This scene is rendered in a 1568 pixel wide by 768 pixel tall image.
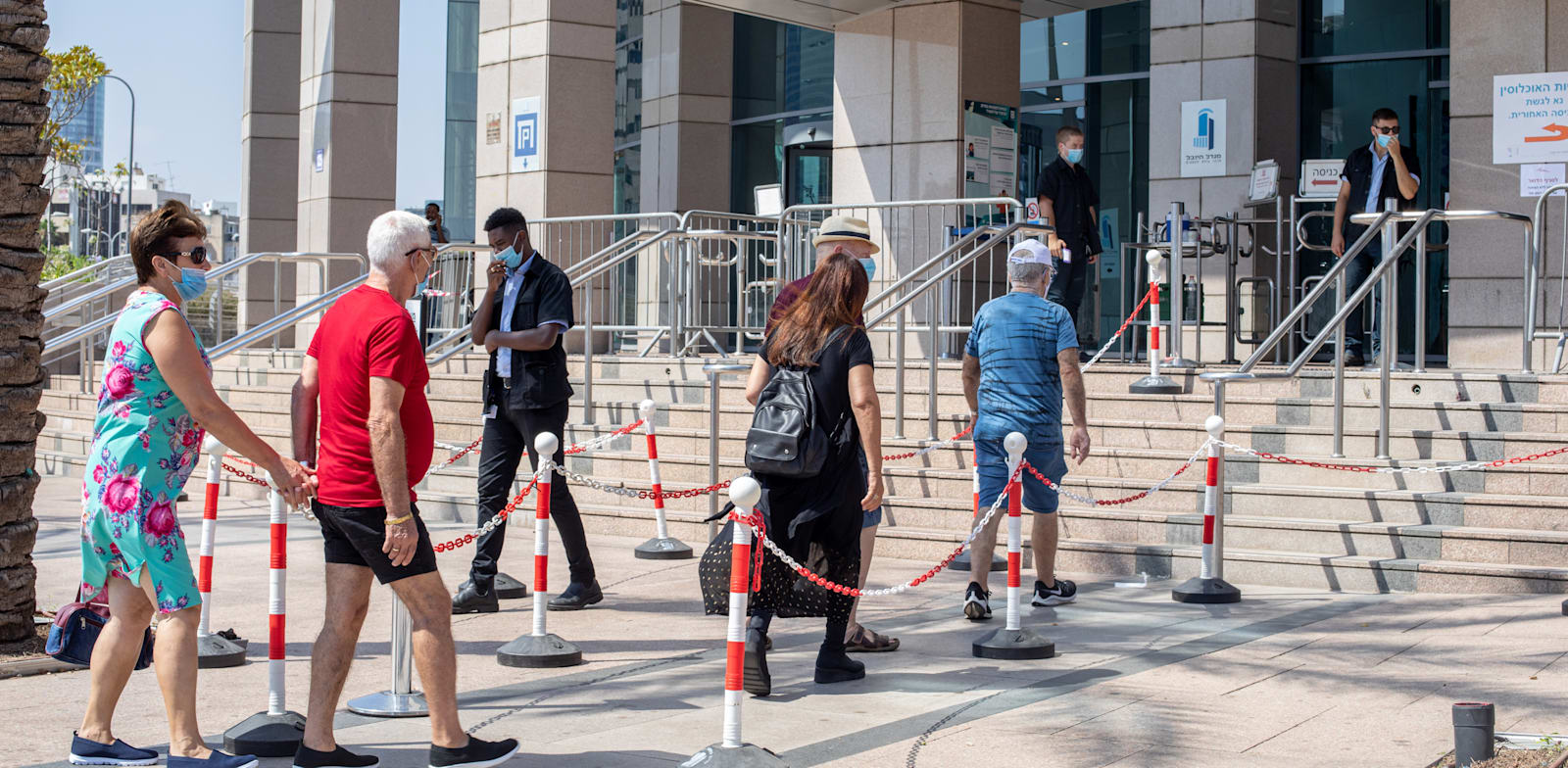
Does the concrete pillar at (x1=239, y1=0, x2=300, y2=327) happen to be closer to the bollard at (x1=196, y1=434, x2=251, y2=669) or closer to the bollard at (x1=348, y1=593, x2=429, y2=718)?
the bollard at (x1=196, y1=434, x2=251, y2=669)

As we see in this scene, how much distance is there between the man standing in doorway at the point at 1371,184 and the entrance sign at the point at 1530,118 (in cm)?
129

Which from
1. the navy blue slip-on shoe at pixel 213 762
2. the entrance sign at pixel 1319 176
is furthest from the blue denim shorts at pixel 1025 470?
the entrance sign at pixel 1319 176

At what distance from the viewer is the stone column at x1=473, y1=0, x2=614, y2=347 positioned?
1762 centimetres

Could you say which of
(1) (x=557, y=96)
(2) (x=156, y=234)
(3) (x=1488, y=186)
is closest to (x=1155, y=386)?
(3) (x=1488, y=186)

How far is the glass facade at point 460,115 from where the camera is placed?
112 feet

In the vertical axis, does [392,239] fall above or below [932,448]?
above

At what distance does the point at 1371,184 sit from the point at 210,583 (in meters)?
9.44

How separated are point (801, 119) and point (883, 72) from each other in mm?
6844

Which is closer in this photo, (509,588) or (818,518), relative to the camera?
(818,518)

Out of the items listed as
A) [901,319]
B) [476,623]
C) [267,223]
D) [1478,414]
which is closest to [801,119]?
[267,223]

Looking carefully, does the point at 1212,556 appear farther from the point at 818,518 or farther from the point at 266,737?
the point at 266,737

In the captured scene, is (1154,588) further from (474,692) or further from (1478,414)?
(474,692)

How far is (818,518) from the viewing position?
6320 mm

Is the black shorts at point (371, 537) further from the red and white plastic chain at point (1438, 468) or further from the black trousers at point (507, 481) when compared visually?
the red and white plastic chain at point (1438, 468)
